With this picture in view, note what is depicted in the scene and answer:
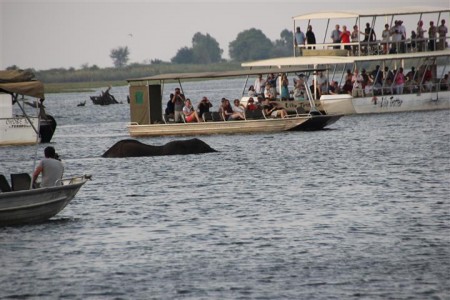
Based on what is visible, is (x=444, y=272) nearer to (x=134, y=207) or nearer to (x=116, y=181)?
(x=134, y=207)

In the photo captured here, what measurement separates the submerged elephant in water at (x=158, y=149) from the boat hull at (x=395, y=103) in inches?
592

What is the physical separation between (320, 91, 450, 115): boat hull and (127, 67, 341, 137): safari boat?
764cm

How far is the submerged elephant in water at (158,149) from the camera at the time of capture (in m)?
47.1

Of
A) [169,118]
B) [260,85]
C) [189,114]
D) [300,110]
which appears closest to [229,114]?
[189,114]

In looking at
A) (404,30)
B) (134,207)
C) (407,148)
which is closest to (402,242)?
(134,207)

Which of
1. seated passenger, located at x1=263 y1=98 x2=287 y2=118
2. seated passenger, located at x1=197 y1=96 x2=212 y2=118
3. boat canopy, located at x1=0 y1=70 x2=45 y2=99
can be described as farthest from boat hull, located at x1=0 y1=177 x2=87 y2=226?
seated passenger, located at x1=263 y1=98 x2=287 y2=118

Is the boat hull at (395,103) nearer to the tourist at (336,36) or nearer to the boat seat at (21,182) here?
the tourist at (336,36)

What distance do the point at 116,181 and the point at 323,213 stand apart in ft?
34.9

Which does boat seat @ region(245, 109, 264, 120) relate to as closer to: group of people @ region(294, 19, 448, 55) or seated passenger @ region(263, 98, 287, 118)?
seated passenger @ region(263, 98, 287, 118)

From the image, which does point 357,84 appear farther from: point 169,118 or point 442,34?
point 169,118

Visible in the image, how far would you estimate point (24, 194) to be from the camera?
2636cm

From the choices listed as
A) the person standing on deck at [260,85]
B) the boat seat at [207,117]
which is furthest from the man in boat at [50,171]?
the person standing on deck at [260,85]

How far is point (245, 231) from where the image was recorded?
27047 mm

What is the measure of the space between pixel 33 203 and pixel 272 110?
2732cm
